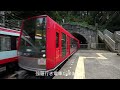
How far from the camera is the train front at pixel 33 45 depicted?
9.37 meters

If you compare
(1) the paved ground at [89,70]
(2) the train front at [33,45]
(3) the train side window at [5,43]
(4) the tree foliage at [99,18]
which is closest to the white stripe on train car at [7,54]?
(3) the train side window at [5,43]

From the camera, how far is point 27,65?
390 inches

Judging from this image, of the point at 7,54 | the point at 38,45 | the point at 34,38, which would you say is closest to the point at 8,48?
the point at 7,54

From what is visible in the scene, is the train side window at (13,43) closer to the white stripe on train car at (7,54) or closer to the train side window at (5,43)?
the white stripe on train car at (7,54)

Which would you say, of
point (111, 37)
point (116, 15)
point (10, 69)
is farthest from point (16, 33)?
point (116, 15)

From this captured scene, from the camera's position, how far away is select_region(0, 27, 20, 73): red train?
40.2 feet

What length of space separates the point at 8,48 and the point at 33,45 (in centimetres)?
412

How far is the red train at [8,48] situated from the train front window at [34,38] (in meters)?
2.32

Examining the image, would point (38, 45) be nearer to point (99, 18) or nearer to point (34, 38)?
point (34, 38)

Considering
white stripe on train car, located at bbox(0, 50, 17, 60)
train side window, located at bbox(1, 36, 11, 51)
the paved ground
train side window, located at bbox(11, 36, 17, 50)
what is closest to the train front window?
the paved ground

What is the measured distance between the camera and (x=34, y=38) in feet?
32.0

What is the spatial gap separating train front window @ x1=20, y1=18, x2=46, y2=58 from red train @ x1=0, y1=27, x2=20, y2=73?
2.32 m

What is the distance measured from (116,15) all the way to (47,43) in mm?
38917
